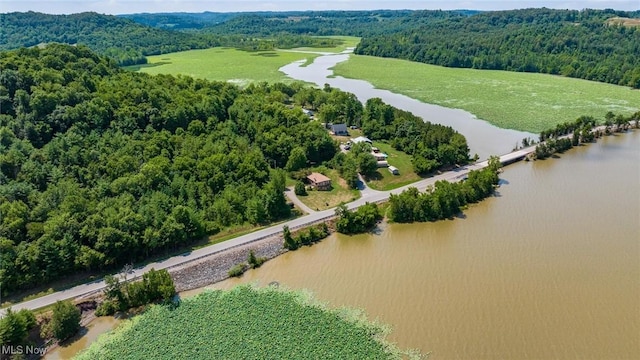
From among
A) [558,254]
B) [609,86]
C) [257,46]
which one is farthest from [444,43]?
[558,254]

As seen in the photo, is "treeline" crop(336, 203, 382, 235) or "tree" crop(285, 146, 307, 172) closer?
"treeline" crop(336, 203, 382, 235)

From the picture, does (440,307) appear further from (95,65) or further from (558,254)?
(95,65)

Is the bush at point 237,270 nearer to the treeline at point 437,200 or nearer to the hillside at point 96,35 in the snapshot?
the treeline at point 437,200

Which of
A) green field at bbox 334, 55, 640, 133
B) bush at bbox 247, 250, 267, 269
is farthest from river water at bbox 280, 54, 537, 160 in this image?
bush at bbox 247, 250, 267, 269

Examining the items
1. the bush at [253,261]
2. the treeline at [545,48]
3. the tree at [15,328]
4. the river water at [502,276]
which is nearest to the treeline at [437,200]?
the river water at [502,276]

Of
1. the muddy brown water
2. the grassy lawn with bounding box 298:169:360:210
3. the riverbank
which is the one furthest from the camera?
the grassy lawn with bounding box 298:169:360:210

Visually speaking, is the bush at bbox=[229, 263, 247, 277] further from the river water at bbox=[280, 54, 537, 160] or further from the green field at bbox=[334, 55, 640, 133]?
the green field at bbox=[334, 55, 640, 133]
